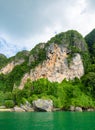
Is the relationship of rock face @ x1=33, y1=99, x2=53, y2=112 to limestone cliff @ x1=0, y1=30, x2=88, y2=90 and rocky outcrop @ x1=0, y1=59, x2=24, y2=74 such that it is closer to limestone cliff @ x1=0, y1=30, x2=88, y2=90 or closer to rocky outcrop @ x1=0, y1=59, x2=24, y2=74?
limestone cliff @ x1=0, y1=30, x2=88, y2=90

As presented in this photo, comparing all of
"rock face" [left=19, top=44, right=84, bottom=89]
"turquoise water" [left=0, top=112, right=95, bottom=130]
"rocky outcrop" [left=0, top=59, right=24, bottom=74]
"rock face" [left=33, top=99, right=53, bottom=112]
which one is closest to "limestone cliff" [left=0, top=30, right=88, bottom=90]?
"rock face" [left=19, top=44, right=84, bottom=89]

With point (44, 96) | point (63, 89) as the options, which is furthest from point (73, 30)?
point (44, 96)

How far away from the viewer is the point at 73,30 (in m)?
166

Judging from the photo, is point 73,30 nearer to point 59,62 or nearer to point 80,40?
point 80,40

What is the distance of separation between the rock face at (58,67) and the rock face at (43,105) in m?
36.9

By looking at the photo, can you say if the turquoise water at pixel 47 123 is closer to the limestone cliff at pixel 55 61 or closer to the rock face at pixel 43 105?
the rock face at pixel 43 105

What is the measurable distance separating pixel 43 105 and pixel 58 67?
4553 centimetres

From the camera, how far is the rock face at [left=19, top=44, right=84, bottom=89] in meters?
146

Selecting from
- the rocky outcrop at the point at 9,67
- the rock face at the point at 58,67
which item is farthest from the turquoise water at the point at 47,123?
the rocky outcrop at the point at 9,67

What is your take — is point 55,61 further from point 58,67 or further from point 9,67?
point 9,67

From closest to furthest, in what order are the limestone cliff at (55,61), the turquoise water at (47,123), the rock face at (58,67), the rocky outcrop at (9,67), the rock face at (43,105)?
the turquoise water at (47,123), the rock face at (43,105), the rock face at (58,67), the limestone cliff at (55,61), the rocky outcrop at (9,67)

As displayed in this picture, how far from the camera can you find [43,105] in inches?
4114

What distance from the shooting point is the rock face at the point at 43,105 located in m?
104

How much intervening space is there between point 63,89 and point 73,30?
52023 millimetres
